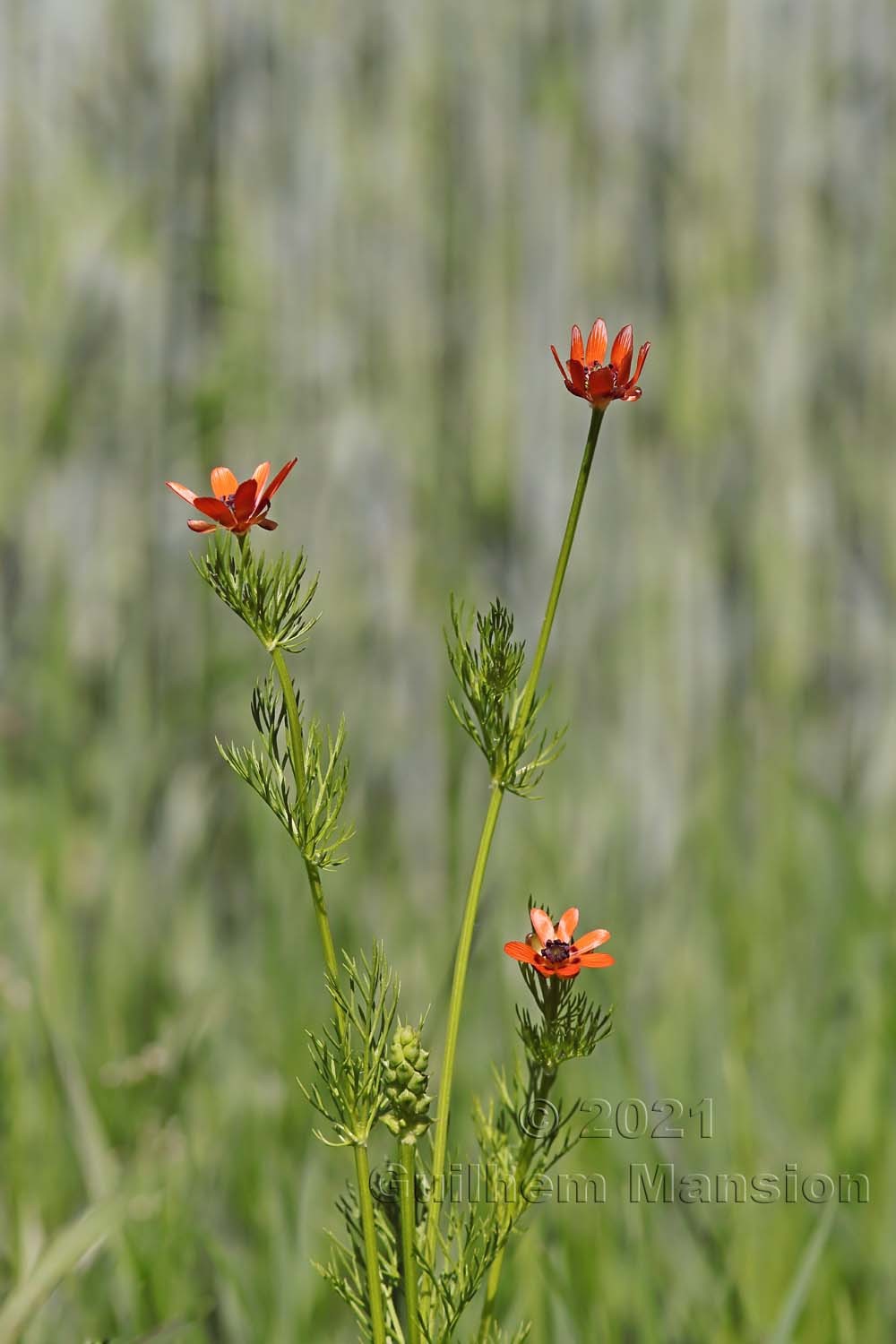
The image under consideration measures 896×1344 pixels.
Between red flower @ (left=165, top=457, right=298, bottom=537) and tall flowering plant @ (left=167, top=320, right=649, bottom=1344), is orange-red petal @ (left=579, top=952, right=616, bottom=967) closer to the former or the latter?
tall flowering plant @ (left=167, top=320, right=649, bottom=1344)

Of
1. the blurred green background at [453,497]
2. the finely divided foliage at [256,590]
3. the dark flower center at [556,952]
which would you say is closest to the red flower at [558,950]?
the dark flower center at [556,952]

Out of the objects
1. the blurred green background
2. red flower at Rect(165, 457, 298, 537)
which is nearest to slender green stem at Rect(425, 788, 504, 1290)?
red flower at Rect(165, 457, 298, 537)

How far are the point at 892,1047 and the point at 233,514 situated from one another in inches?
33.5

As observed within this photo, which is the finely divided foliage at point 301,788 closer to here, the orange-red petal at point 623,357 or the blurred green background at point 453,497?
the orange-red petal at point 623,357

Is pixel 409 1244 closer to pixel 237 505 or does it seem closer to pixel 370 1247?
pixel 370 1247

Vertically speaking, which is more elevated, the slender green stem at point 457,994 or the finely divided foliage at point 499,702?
the finely divided foliage at point 499,702

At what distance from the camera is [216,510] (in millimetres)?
325

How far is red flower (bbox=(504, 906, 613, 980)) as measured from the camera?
1.10 feet

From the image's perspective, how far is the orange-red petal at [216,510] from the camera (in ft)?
1.06

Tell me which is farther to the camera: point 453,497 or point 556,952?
point 453,497

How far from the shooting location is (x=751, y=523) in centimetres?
135

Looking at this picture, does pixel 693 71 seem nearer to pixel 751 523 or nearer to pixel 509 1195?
pixel 751 523

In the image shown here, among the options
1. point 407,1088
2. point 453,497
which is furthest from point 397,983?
point 453,497

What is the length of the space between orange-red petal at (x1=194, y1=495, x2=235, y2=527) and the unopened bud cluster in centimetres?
16
